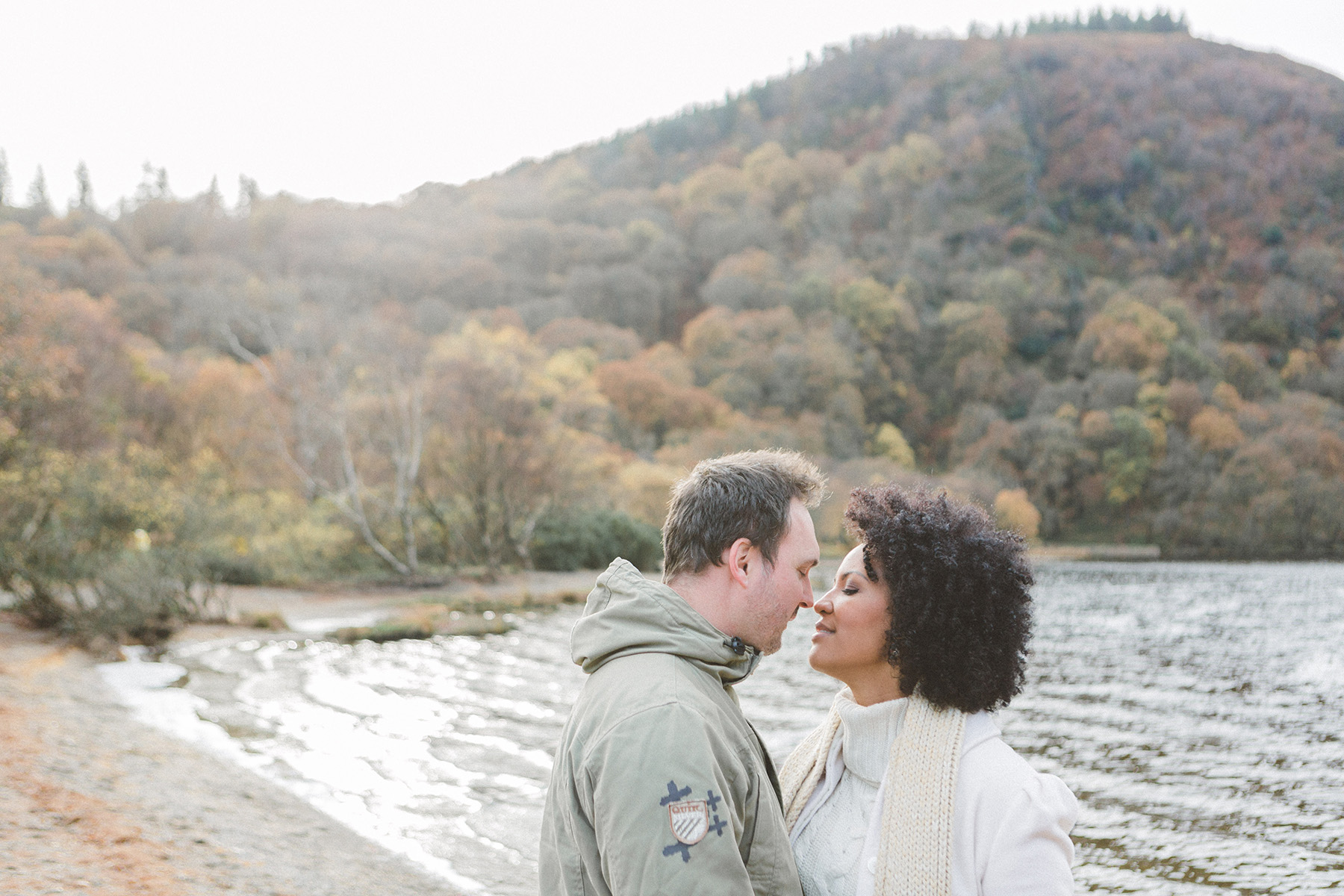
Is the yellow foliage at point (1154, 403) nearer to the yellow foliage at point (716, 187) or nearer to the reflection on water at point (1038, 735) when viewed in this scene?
the reflection on water at point (1038, 735)

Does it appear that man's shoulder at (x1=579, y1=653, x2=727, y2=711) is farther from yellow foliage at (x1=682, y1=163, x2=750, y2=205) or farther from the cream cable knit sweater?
yellow foliage at (x1=682, y1=163, x2=750, y2=205)

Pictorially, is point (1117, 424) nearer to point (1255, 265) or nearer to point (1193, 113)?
point (1255, 265)

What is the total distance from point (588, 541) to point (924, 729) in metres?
34.3

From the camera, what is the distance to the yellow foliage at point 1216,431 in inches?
2630

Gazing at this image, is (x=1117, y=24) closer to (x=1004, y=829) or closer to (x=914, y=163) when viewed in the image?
(x=914, y=163)

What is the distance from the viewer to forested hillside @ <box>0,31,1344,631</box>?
33969 mm

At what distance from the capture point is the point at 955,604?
2.51 m

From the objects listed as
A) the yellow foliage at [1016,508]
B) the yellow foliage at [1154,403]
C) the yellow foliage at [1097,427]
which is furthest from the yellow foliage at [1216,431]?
the yellow foliage at [1016,508]

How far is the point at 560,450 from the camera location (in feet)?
119

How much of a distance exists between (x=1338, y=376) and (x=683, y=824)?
95091mm

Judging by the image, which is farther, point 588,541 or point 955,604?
point 588,541

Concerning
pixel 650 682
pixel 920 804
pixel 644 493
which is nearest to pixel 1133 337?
pixel 644 493

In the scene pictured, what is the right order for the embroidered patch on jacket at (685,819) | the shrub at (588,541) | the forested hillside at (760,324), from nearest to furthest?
1. the embroidered patch on jacket at (685,819)
2. the forested hillside at (760,324)
3. the shrub at (588,541)

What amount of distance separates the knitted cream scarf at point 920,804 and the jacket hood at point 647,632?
0.47 meters
